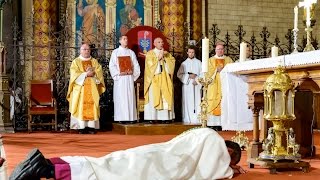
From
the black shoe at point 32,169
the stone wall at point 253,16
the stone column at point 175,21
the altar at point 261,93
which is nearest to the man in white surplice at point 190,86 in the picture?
the stone column at point 175,21

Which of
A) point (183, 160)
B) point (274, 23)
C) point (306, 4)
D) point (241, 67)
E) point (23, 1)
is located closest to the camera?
point (183, 160)

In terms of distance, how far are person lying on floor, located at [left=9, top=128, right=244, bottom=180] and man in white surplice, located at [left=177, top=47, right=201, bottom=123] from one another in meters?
7.40

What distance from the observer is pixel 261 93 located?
5.49 m

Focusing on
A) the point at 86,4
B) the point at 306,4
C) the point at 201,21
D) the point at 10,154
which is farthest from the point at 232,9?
the point at 10,154

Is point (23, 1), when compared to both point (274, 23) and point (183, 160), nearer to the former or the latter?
point (274, 23)

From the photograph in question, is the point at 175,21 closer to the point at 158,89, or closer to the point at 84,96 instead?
the point at 158,89

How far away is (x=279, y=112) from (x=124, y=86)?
647cm

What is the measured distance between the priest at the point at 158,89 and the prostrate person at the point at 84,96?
43.4 inches

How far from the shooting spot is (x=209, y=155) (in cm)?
401

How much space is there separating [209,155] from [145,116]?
24.1 feet

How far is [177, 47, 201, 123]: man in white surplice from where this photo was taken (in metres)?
11.8

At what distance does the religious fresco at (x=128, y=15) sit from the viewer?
46.6ft

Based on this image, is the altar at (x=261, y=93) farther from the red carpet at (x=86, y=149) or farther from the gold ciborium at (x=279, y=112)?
the red carpet at (x=86, y=149)

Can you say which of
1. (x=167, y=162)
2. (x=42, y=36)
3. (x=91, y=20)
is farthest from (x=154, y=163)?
(x=91, y=20)
